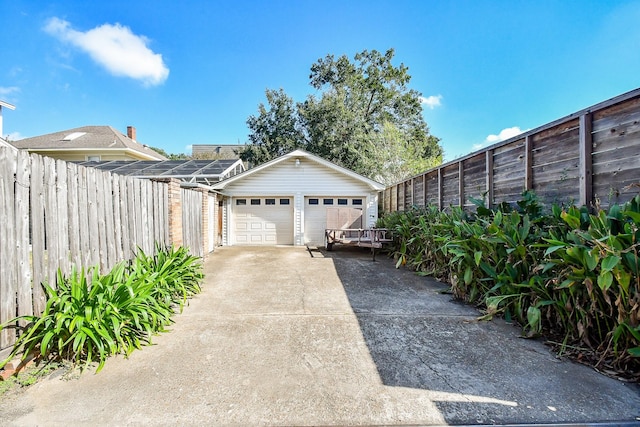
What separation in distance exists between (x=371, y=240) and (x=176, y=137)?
2383 centimetres

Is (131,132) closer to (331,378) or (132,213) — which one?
(132,213)

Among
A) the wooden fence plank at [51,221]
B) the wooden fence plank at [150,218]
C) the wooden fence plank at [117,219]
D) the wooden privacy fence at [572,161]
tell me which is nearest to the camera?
the wooden fence plank at [51,221]

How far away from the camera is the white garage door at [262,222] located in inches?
429

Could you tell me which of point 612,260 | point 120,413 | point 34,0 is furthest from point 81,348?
point 34,0

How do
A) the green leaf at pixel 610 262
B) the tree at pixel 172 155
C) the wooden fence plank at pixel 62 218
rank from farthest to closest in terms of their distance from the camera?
the tree at pixel 172 155 < the wooden fence plank at pixel 62 218 < the green leaf at pixel 610 262

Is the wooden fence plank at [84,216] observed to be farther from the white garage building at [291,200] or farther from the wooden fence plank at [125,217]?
the white garage building at [291,200]

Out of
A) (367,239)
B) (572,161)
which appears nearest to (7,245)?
(572,161)

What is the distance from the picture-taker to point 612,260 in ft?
7.47

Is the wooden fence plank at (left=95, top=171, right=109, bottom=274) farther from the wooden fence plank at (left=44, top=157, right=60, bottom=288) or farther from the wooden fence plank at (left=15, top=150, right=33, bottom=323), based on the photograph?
the wooden fence plank at (left=15, top=150, right=33, bottom=323)

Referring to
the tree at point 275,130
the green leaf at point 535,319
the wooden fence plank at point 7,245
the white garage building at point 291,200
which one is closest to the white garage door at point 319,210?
the white garage building at point 291,200

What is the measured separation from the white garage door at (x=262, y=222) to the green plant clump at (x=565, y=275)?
7.19 metres

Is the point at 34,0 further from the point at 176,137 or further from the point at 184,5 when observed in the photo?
the point at 176,137

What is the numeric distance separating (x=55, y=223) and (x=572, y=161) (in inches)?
233

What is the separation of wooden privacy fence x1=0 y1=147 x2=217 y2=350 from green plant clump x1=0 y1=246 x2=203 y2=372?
0.12 meters
